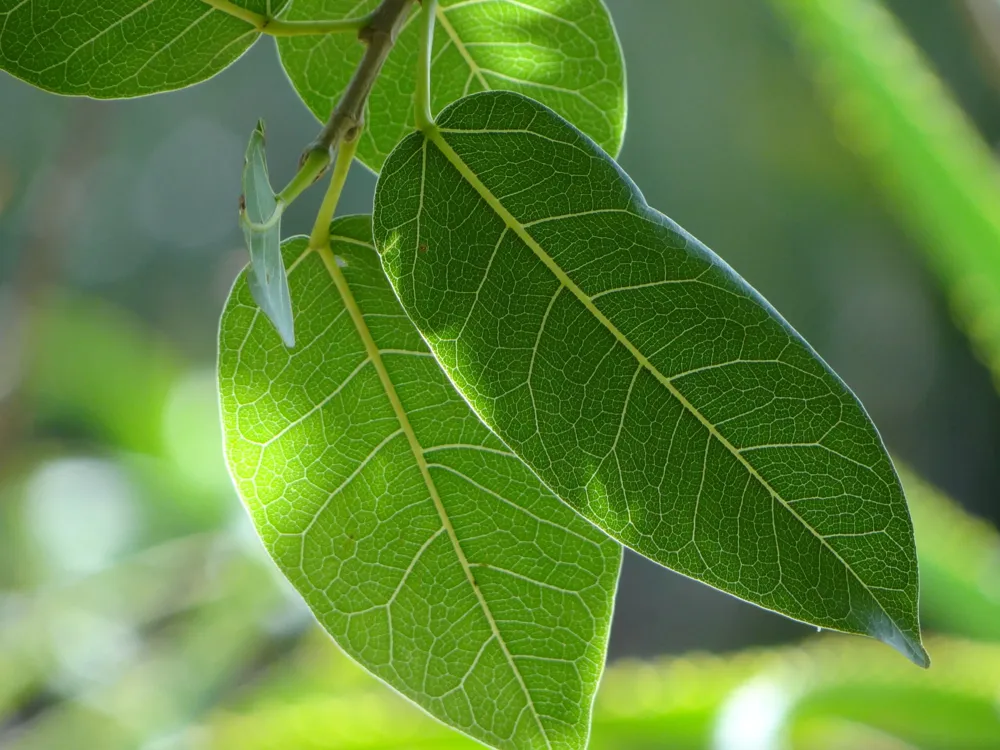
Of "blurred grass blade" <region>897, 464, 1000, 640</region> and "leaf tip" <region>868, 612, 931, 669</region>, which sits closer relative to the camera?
"leaf tip" <region>868, 612, 931, 669</region>

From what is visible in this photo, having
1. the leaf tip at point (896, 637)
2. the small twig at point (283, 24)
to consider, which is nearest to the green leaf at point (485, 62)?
the small twig at point (283, 24)

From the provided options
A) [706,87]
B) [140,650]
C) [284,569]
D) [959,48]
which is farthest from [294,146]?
[284,569]

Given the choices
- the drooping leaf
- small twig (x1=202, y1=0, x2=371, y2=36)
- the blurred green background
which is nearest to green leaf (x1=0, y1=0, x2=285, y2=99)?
small twig (x1=202, y1=0, x2=371, y2=36)

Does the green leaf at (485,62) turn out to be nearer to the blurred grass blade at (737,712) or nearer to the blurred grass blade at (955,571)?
the blurred grass blade at (737,712)

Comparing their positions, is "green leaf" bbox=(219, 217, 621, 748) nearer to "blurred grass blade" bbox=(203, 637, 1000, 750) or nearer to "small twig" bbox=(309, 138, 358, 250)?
"small twig" bbox=(309, 138, 358, 250)

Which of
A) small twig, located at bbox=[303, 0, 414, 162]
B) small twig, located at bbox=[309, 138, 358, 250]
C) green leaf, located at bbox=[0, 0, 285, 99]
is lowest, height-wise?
small twig, located at bbox=[309, 138, 358, 250]

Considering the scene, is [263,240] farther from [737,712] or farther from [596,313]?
[737,712]

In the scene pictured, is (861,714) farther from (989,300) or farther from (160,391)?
(160,391)
